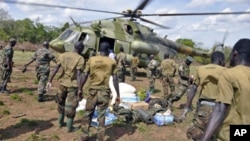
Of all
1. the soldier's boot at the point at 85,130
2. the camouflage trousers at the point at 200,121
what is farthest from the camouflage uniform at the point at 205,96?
the soldier's boot at the point at 85,130

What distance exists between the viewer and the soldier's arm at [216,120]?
2736mm

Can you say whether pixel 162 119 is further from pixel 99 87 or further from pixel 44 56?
pixel 44 56

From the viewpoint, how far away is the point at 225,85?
2764mm

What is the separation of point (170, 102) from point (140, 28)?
926 cm

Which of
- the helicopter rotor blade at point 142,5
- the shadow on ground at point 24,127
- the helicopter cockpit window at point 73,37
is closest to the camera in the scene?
the shadow on ground at point 24,127

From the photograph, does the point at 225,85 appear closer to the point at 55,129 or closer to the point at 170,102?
the point at 55,129

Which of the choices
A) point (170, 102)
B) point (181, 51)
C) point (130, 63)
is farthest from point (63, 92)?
point (181, 51)

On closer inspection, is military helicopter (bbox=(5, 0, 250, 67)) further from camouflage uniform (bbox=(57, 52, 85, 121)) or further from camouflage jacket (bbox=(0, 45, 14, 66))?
camouflage uniform (bbox=(57, 52, 85, 121))

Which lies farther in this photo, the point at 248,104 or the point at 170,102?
the point at 170,102

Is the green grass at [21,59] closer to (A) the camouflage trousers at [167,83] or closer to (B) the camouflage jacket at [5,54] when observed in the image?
(B) the camouflage jacket at [5,54]

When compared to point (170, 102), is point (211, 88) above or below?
above

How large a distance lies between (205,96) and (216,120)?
1950 mm

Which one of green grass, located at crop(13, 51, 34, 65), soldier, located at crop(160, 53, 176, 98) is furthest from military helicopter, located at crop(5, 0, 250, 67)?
green grass, located at crop(13, 51, 34, 65)

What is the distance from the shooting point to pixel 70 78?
22.5 ft
